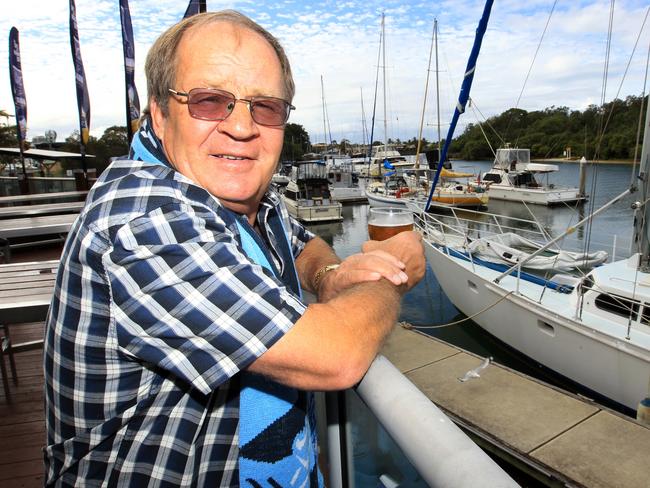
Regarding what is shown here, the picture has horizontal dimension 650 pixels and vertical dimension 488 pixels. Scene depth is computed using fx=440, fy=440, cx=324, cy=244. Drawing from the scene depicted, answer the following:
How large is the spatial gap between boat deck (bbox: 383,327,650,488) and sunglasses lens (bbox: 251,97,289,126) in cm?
505

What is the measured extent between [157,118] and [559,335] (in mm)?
8082

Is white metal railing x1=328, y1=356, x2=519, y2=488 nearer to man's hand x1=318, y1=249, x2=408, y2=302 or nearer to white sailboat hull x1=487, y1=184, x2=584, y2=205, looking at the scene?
man's hand x1=318, y1=249, x2=408, y2=302

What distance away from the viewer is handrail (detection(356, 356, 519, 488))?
0.58 meters

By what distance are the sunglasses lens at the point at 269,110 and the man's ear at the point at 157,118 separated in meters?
0.26

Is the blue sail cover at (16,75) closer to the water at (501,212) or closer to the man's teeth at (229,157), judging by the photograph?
the water at (501,212)

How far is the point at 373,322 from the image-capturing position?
0.97 metres

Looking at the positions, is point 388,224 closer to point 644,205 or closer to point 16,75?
point 644,205

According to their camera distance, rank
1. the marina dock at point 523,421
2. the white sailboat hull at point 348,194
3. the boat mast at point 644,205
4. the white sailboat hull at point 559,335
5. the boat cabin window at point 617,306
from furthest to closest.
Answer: the white sailboat hull at point 348,194 → the boat mast at point 644,205 → the boat cabin window at point 617,306 → the white sailboat hull at point 559,335 → the marina dock at point 523,421

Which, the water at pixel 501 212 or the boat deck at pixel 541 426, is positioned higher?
the boat deck at pixel 541 426

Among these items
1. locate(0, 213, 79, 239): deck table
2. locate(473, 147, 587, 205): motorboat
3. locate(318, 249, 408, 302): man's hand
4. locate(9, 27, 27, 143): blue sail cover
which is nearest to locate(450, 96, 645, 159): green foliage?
locate(473, 147, 587, 205): motorboat

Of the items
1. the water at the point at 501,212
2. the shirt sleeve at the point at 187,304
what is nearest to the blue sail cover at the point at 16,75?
the water at the point at 501,212

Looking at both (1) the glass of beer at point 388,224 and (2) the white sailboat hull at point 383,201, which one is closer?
(1) the glass of beer at point 388,224

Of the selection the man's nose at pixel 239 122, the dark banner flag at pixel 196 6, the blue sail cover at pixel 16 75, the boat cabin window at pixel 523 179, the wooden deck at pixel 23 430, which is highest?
the blue sail cover at pixel 16 75

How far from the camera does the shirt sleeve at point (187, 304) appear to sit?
789 millimetres
